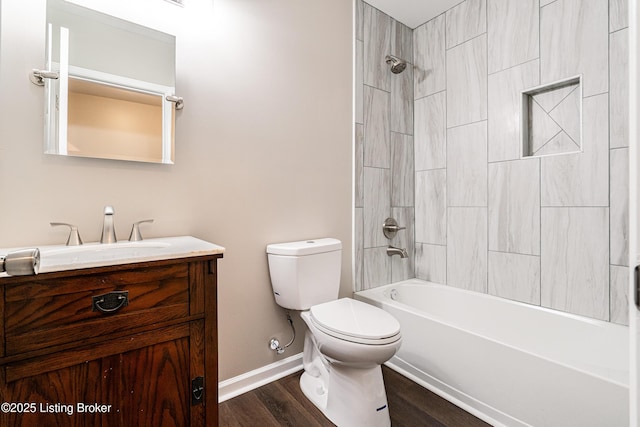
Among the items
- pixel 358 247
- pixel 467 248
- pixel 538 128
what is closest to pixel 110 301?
pixel 358 247

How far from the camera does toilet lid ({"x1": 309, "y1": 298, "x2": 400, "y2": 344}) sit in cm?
134

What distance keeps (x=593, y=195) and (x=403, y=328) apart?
130 cm

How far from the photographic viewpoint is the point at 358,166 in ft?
7.28

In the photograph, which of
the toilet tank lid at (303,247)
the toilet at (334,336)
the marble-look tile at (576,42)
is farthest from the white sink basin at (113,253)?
the marble-look tile at (576,42)

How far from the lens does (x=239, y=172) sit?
65.7 inches

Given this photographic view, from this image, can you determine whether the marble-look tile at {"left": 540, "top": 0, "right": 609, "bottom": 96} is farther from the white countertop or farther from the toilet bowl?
the white countertop

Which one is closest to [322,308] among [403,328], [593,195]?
[403,328]

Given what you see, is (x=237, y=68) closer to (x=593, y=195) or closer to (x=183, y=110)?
(x=183, y=110)

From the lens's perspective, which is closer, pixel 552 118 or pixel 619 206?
pixel 619 206

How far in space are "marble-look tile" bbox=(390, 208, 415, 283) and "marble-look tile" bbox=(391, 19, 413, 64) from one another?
128cm

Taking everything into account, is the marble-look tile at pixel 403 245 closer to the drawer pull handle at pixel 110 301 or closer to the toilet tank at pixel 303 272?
the toilet tank at pixel 303 272

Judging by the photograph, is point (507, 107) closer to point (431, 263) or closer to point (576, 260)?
point (576, 260)

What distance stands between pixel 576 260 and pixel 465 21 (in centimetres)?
180

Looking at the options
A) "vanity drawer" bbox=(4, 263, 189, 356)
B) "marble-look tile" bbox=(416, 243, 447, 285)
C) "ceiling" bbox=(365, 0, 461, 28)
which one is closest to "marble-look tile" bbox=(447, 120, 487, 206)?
"marble-look tile" bbox=(416, 243, 447, 285)
